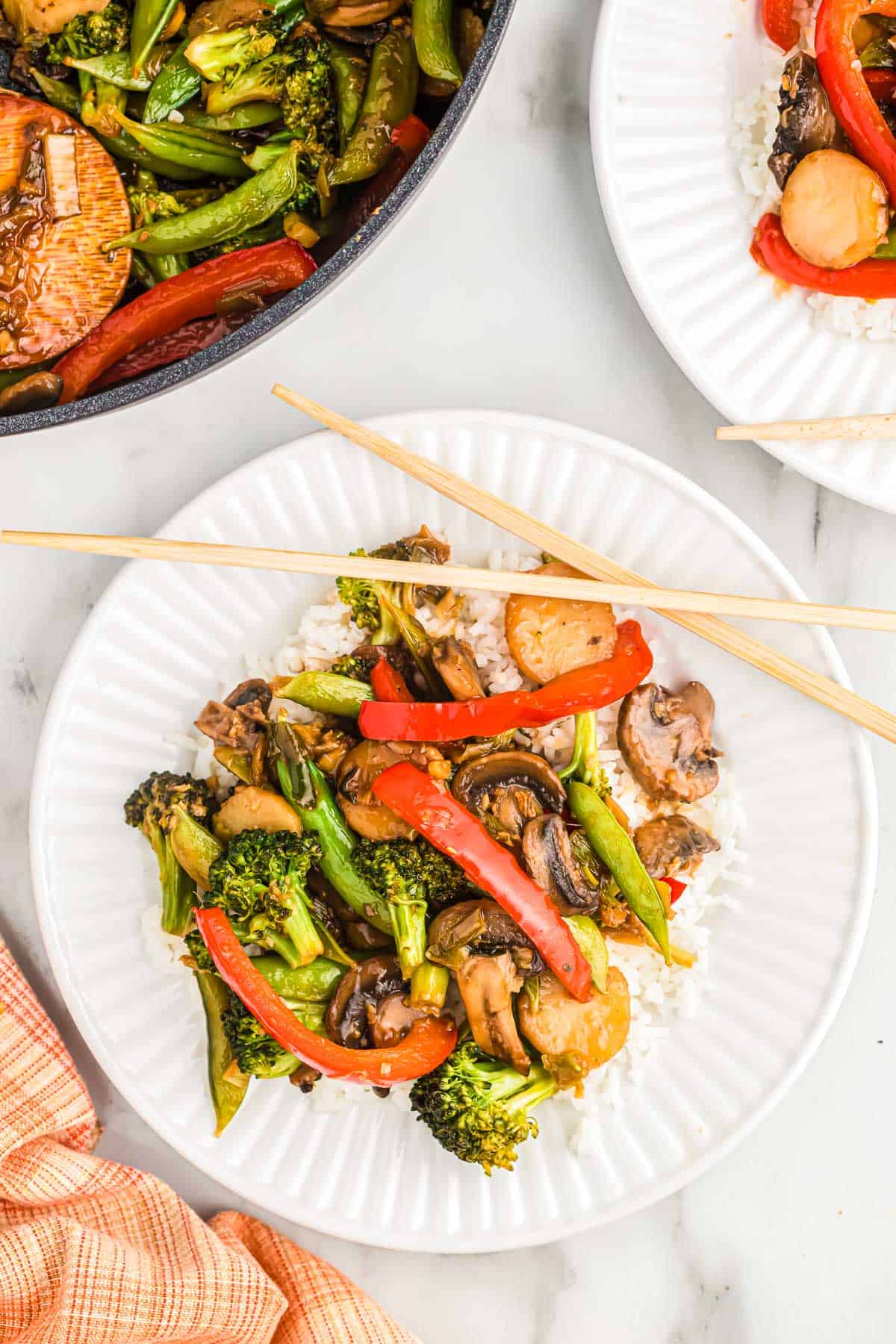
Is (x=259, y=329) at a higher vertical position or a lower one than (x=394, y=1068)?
higher

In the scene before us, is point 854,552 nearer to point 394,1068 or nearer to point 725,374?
point 725,374

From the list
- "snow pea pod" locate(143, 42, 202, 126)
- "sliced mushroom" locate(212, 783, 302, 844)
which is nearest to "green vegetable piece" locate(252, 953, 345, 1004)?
"sliced mushroom" locate(212, 783, 302, 844)

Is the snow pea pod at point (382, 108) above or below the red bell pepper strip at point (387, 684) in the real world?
above

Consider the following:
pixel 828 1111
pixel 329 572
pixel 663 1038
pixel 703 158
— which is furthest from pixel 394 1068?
pixel 703 158

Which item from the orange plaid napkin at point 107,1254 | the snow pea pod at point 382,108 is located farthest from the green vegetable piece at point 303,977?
the snow pea pod at point 382,108

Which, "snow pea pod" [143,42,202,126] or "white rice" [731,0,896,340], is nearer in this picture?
"snow pea pod" [143,42,202,126]

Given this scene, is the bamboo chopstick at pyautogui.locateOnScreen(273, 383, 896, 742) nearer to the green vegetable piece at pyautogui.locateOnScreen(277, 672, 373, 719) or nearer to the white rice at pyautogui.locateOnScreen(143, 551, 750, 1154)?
the white rice at pyautogui.locateOnScreen(143, 551, 750, 1154)

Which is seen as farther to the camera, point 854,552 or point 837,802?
point 854,552

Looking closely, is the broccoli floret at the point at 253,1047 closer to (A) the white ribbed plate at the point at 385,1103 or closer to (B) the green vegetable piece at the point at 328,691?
(A) the white ribbed plate at the point at 385,1103
